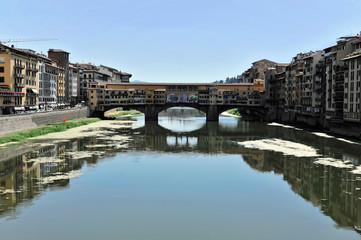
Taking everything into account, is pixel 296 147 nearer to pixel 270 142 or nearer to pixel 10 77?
A: pixel 270 142

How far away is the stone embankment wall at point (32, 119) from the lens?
51.2m

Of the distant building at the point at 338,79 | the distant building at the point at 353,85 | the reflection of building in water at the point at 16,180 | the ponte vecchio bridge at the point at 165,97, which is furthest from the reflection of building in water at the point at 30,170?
the ponte vecchio bridge at the point at 165,97

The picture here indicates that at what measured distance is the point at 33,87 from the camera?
7831cm

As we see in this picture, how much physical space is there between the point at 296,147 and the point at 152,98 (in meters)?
60.6

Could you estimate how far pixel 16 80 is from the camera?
68.9 m

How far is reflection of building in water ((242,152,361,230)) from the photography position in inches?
882

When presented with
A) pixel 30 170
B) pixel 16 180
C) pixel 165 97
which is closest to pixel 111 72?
pixel 165 97

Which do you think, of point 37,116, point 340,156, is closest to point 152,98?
point 37,116

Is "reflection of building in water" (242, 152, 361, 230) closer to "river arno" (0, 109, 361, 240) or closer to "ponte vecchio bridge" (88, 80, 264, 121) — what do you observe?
"river arno" (0, 109, 361, 240)

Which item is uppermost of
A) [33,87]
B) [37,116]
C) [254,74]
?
[254,74]

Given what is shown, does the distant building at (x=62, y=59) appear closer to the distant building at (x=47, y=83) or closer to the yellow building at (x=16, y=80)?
the distant building at (x=47, y=83)

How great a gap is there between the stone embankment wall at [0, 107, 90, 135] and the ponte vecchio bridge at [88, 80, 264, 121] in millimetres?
14286

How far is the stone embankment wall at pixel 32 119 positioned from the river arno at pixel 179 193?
338 inches

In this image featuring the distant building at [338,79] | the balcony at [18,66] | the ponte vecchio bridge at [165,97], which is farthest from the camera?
the ponte vecchio bridge at [165,97]
